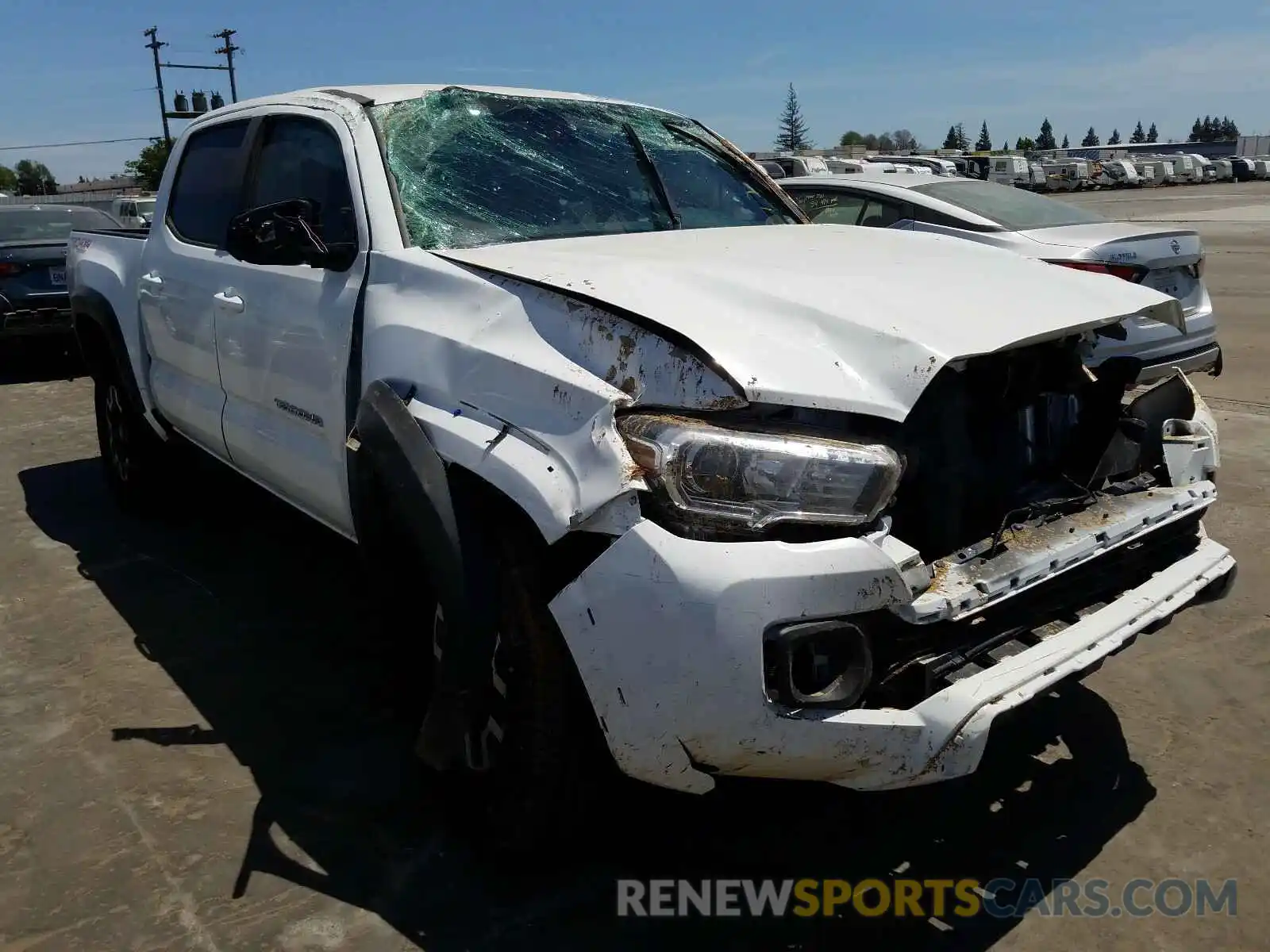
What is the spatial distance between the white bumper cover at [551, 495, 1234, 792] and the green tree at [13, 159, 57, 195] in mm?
91386

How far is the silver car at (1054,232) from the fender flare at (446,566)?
11.8 feet

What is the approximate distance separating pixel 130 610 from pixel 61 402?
543cm

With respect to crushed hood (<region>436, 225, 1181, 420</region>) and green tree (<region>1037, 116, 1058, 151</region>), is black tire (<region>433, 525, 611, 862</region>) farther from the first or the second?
green tree (<region>1037, 116, 1058, 151</region>)

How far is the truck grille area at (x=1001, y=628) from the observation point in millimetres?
2184

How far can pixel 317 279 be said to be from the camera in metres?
3.18

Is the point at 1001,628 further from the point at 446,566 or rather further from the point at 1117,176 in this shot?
the point at 1117,176

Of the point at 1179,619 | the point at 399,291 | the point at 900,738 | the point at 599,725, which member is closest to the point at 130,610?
the point at 399,291

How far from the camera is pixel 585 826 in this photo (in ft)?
8.40

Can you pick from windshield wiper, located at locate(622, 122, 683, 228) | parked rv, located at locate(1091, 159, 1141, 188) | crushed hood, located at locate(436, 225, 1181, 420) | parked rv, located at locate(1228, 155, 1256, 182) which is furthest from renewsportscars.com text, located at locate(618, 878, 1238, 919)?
parked rv, located at locate(1228, 155, 1256, 182)

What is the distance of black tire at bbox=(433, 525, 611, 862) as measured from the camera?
236 cm

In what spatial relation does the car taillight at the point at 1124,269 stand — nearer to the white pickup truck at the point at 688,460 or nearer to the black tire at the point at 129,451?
the white pickup truck at the point at 688,460

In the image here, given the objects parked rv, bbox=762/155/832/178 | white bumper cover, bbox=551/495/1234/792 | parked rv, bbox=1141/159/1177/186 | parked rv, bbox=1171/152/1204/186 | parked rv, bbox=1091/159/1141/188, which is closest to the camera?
white bumper cover, bbox=551/495/1234/792

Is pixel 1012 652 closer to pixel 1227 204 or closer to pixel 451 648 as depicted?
pixel 451 648

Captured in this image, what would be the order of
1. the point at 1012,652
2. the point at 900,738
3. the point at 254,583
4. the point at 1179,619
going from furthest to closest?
the point at 254,583, the point at 1179,619, the point at 1012,652, the point at 900,738
